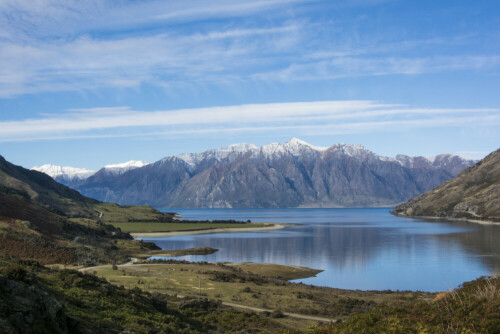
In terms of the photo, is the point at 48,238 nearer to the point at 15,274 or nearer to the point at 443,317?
the point at 15,274

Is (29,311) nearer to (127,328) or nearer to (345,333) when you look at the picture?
(127,328)

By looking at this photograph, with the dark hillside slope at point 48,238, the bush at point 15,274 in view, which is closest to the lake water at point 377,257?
the dark hillside slope at point 48,238

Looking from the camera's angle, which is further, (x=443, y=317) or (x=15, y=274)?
(x=15, y=274)

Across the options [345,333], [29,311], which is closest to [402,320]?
[345,333]

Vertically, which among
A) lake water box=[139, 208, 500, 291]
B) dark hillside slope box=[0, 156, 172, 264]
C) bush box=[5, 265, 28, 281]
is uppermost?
bush box=[5, 265, 28, 281]

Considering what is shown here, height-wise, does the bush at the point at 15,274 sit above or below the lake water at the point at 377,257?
above

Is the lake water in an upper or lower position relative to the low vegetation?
lower

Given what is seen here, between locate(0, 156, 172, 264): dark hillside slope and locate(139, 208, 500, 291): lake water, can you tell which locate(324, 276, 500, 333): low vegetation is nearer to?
locate(139, 208, 500, 291): lake water

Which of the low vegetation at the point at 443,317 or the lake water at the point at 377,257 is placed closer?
the low vegetation at the point at 443,317

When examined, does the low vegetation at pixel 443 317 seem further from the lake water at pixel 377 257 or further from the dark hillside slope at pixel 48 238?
the dark hillside slope at pixel 48 238

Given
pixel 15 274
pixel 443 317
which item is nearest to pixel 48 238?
pixel 15 274

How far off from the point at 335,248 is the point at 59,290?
88682 mm

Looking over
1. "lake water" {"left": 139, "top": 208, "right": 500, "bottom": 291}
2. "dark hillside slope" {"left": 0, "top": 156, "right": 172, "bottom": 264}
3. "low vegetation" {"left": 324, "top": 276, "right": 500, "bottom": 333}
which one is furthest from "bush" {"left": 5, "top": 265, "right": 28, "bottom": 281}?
"lake water" {"left": 139, "top": 208, "right": 500, "bottom": 291}

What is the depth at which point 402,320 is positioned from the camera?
72.3 feet
